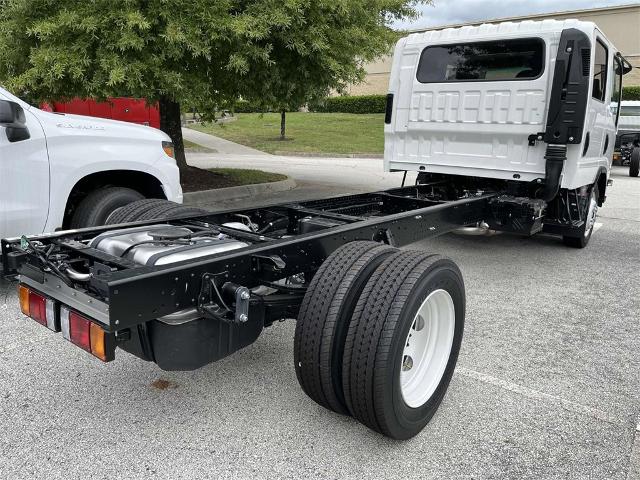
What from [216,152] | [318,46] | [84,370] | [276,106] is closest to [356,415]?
[84,370]

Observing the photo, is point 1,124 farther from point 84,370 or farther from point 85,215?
point 84,370

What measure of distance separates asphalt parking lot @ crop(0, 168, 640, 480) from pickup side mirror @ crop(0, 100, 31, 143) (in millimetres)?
1360

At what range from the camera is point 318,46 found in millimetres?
7332

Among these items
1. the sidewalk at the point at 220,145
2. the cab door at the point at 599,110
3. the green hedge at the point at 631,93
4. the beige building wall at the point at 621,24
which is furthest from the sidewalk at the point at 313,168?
the green hedge at the point at 631,93

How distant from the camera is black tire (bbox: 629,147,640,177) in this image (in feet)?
50.0

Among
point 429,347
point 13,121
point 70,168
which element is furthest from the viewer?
point 70,168

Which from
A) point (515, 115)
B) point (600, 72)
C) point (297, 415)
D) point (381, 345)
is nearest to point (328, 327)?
point (381, 345)

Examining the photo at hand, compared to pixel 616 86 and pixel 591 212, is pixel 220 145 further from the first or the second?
pixel 591 212

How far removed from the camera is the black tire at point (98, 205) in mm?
4836

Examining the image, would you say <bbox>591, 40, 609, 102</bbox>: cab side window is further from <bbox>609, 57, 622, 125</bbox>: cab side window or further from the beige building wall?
the beige building wall

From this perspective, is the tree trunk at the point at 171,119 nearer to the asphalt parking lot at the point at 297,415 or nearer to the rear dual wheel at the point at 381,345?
the asphalt parking lot at the point at 297,415

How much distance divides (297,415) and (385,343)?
807 millimetres

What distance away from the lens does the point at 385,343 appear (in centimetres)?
247

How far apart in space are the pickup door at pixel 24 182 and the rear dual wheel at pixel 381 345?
2.88 meters
